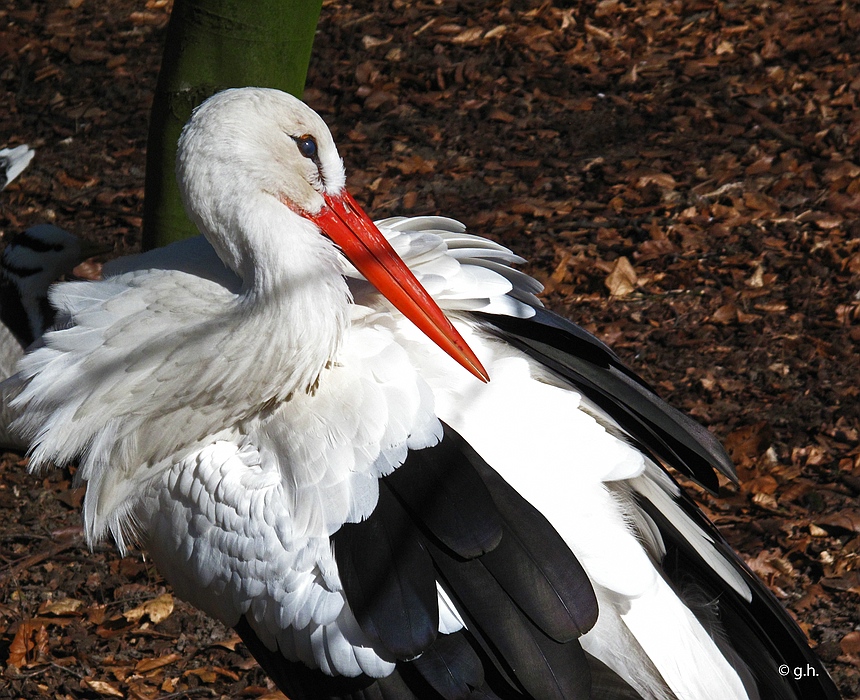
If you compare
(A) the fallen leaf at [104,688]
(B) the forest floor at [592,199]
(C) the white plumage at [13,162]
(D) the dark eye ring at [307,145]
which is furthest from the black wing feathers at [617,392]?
(C) the white plumage at [13,162]

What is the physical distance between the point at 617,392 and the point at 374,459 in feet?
2.52

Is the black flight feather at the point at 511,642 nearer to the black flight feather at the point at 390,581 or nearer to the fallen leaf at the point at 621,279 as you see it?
the black flight feather at the point at 390,581

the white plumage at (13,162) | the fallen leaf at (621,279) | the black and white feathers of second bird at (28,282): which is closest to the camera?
the black and white feathers of second bird at (28,282)

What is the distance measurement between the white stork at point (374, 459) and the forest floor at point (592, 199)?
0.91 meters

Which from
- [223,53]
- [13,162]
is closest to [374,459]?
[223,53]

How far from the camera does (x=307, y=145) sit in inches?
107

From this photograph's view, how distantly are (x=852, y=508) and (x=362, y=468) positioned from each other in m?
2.05

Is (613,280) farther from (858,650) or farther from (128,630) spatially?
(128,630)

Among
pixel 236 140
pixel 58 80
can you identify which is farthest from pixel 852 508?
pixel 58 80

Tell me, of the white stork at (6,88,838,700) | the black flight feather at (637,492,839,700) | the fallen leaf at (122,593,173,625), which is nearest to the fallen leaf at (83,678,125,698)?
the fallen leaf at (122,593,173,625)

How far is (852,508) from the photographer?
360 cm

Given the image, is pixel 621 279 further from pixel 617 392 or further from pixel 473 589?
pixel 473 589

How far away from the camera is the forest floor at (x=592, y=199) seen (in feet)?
11.6

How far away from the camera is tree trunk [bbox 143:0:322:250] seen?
337 centimetres
